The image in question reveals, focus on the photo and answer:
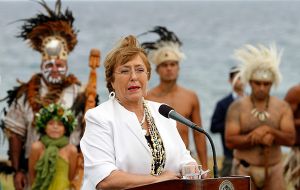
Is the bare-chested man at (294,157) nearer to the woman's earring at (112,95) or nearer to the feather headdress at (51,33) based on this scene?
the feather headdress at (51,33)

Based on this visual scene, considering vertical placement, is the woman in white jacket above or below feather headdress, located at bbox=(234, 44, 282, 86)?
below

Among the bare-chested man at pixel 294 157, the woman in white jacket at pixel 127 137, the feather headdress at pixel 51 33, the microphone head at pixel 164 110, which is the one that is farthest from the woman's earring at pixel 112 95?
the bare-chested man at pixel 294 157

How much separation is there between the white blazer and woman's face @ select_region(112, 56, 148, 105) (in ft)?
0.32

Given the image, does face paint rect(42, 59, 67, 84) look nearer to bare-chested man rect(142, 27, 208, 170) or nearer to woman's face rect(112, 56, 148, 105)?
bare-chested man rect(142, 27, 208, 170)

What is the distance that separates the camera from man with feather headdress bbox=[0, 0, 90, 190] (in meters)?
11.9

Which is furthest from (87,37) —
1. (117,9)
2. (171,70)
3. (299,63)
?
(171,70)

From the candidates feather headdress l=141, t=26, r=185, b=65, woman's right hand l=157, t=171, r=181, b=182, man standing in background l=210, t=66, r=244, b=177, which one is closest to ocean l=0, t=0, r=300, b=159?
man standing in background l=210, t=66, r=244, b=177

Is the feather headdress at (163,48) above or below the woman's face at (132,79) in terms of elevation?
above

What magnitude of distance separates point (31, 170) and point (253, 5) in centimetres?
3508

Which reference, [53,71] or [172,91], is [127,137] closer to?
[53,71]

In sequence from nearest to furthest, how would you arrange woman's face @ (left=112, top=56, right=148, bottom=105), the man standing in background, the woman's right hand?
1. the woman's right hand
2. woman's face @ (left=112, top=56, right=148, bottom=105)
3. the man standing in background

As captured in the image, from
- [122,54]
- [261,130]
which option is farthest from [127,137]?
[261,130]

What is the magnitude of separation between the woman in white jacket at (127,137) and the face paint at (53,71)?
451cm

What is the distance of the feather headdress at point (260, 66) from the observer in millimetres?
12219
